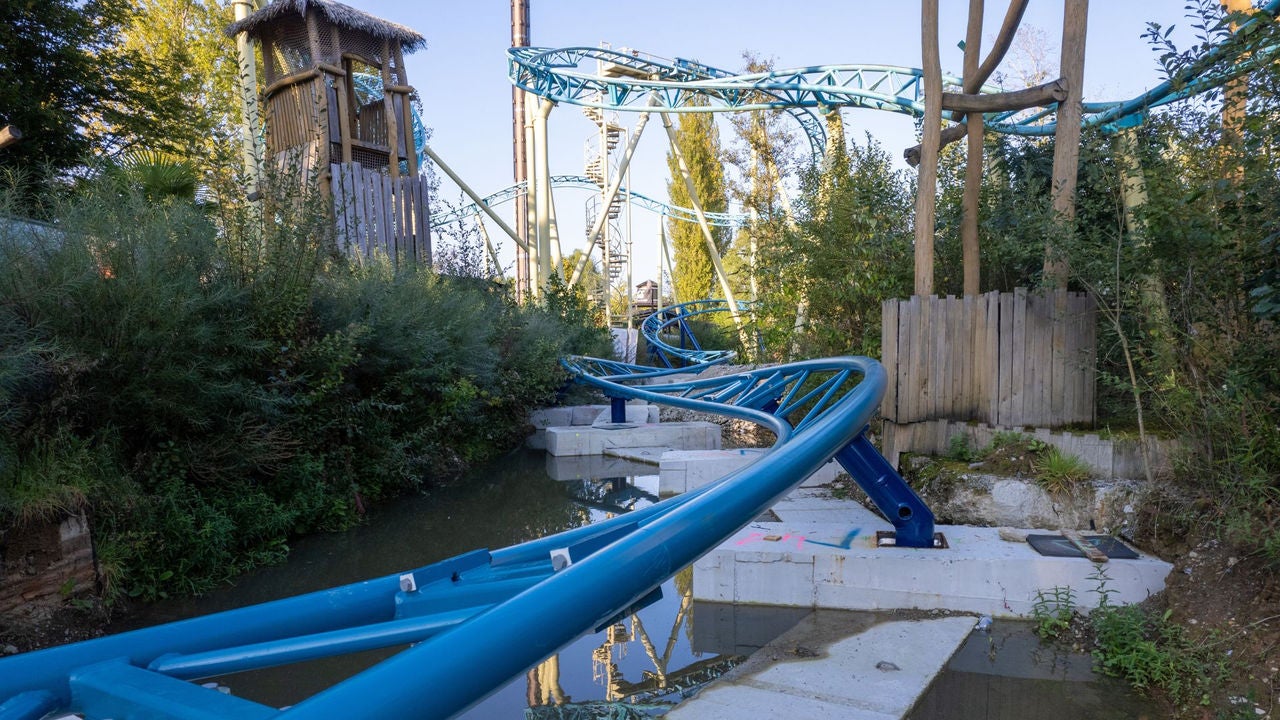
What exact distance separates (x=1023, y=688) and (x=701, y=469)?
140 inches

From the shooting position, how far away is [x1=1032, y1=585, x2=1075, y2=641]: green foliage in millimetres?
3387

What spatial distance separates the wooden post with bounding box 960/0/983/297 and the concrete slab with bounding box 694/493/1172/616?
6.35 ft

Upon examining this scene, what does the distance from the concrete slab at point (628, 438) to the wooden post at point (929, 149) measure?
4517 mm

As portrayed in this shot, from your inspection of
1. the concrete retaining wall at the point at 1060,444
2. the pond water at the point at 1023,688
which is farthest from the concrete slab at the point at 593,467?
the pond water at the point at 1023,688

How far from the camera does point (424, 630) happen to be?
1.32m

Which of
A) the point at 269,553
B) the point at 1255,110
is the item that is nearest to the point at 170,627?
the point at 269,553

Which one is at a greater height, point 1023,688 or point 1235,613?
point 1235,613

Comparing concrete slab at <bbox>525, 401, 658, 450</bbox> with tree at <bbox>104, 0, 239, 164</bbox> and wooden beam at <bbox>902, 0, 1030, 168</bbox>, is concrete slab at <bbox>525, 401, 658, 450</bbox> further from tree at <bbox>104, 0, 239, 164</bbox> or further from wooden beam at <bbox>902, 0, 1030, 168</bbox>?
tree at <bbox>104, 0, 239, 164</bbox>

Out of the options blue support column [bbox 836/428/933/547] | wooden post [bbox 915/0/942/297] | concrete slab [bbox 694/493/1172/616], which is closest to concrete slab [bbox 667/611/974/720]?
concrete slab [bbox 694/493/1172/616]

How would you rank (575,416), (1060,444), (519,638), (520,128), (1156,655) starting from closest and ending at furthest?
(519,638), (1156,655), (1060,444), (575,416), (520,128)

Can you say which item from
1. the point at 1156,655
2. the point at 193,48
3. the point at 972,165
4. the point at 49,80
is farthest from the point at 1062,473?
the point at 193,48

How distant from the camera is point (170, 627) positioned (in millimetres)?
1406

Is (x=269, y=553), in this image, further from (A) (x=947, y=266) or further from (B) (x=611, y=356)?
(B) (x=611, y=356)

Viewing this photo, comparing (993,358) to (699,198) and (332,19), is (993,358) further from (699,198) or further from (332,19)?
(699,198)
